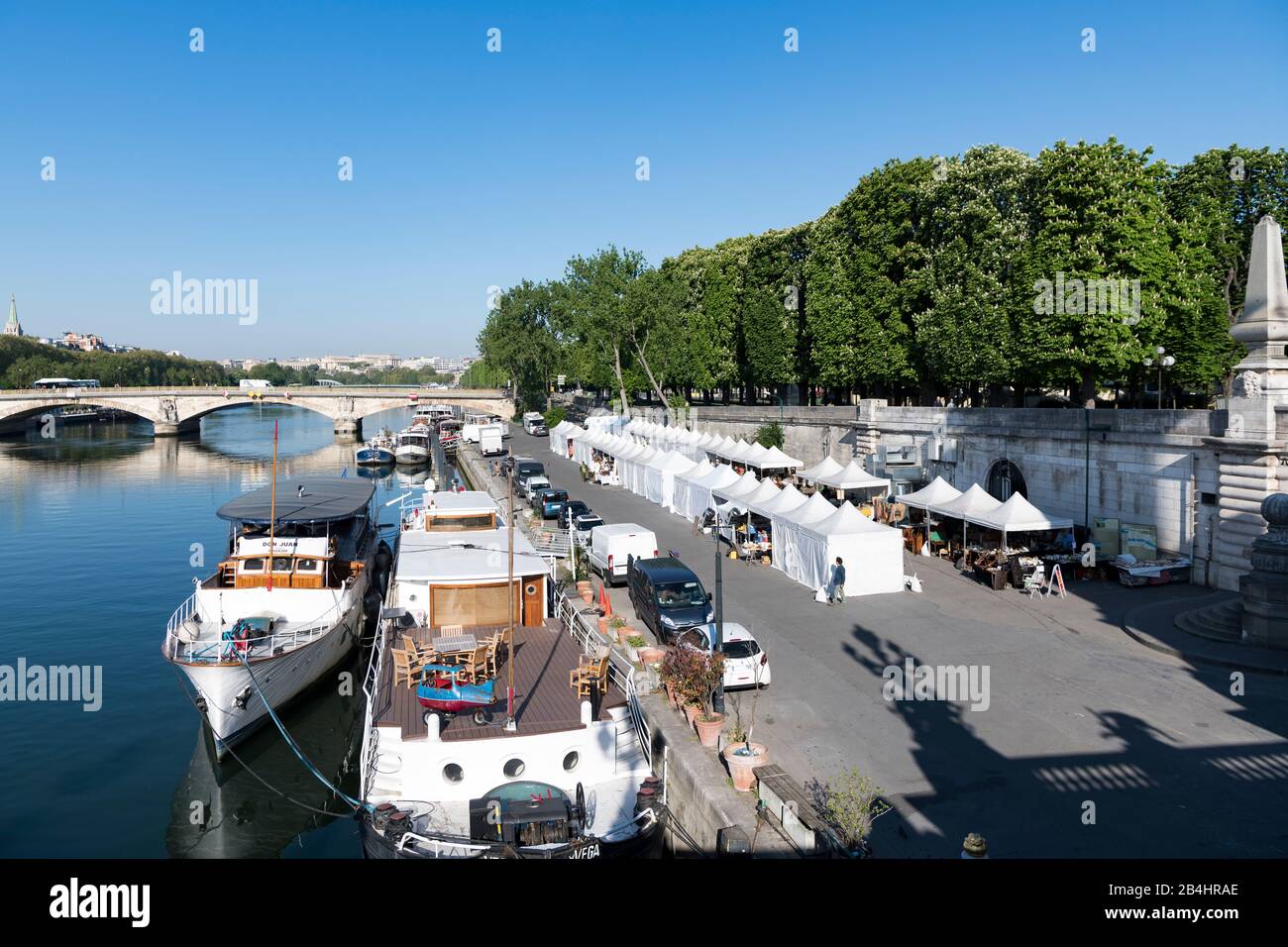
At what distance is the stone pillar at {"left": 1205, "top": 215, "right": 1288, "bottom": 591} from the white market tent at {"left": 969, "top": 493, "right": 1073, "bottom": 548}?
4.38 meters

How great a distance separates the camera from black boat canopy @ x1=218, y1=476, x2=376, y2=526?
2344cm

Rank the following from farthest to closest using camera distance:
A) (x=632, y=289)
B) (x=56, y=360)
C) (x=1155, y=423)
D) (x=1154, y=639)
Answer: (x=56, y=360) → (x=632, y=289) → (x=1155, y=423) → (x=1154, y=639)

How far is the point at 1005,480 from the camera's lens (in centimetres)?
3334

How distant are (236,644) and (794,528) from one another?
49.1ft

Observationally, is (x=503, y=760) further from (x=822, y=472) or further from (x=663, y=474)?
(x=663, y=474)

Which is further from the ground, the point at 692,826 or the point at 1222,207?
the point at 1222,207

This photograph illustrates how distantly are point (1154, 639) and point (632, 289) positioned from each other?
4792cm

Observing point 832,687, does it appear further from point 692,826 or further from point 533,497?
point 533,497

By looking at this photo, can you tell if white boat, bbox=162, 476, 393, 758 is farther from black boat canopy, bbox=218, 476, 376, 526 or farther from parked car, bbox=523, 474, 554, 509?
parked car, bbox=523, 474, 554, 509

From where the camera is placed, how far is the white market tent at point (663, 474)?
39.6 metres

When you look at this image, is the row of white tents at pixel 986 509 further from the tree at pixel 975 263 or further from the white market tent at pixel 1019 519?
the tree at pixel 975 263

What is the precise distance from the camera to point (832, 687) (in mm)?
16312

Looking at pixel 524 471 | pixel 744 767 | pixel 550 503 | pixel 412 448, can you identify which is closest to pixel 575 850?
pixel 744 767
